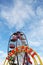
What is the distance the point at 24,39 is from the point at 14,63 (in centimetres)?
722

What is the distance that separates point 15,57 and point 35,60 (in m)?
6.71

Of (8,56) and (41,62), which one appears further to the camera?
(8,56)

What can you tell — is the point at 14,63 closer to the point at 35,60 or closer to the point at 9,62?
the point at 9,62

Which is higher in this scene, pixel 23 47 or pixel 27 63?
pixel 23 47

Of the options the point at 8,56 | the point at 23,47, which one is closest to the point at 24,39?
the point at 23,47

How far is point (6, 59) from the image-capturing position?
178ft

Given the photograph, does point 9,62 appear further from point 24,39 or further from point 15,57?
point 24,39

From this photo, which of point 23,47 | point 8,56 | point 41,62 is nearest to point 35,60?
point 41,62

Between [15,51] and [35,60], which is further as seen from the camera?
[15,51]

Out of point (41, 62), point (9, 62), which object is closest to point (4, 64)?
point (9, 62)

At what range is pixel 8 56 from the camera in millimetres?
54188

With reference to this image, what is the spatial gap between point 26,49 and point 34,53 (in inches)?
108

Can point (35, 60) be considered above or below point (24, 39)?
below

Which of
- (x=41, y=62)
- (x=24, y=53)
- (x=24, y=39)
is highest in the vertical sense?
(x=24, y=39)
